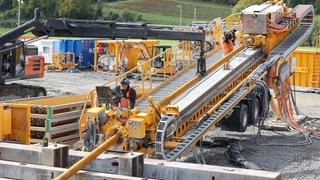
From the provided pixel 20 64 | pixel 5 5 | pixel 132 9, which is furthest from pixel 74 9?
pixel 20 64

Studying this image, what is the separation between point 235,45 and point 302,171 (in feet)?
22.7

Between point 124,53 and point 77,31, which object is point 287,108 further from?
point 124,53

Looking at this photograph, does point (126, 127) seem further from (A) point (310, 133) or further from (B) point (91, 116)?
(A) point (310, 133)

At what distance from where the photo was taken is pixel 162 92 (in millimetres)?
16906

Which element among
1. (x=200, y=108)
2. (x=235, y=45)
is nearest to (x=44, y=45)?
(x=235, y=45)

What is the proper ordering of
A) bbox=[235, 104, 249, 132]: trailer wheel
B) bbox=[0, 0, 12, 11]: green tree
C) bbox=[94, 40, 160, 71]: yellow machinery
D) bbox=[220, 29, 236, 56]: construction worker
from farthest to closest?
bbox=[0, 0, 12, 11]: green tree
bbox=[94, 40, 160, 71]: yellow machinery
bbox=[220, 29, 236, 56]: construction worker
bbox=[235, 104, 249, 132]: trailer wheel


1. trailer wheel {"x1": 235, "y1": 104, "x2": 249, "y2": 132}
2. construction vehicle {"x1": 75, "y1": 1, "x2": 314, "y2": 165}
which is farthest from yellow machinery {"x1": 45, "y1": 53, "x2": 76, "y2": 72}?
trailer wheel {"x1": 235, "y1": 104, "x2": 249, "y2": 132}

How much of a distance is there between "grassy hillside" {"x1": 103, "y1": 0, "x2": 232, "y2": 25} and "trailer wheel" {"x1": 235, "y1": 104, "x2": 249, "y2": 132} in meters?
98.0

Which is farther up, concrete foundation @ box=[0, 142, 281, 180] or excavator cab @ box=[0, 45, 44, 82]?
excavator cab @ box=[0, 45, 44, 82]

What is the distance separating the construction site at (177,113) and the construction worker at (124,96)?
0.16 metres

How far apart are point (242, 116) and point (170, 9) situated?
119 m

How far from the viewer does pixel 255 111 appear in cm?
1800

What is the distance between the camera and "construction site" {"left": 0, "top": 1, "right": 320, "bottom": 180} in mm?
6953

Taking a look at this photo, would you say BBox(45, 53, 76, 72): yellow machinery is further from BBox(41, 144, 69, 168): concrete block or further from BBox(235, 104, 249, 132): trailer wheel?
BBox(41, 144, 69, 168): concrete block
